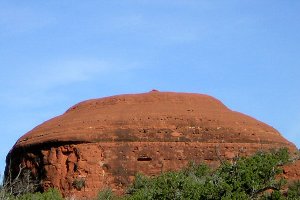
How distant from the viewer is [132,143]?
1606 inches

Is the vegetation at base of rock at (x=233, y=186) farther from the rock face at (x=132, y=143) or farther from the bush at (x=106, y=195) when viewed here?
the rock face at (x=132, y=143)

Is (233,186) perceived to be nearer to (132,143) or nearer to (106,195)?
(106,195)

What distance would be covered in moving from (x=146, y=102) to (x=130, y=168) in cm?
512

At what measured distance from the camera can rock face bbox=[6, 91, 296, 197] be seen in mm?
40188

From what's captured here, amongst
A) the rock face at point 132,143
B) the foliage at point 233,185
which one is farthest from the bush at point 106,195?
the foliage at point 233,185

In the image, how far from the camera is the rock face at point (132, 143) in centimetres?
4019

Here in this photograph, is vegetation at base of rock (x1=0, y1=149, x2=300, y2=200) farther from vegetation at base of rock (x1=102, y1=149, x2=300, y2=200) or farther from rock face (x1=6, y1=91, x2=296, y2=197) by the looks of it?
rock face (x1=6, y1=91, x2=296, y2=197)

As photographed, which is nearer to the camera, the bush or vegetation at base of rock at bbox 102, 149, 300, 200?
vegetation at base of rock at bbox 102, 149, 300, 200

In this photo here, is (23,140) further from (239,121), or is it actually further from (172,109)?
(239,121)

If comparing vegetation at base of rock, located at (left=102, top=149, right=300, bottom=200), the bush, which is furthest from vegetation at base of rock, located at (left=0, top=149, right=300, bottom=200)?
the bush

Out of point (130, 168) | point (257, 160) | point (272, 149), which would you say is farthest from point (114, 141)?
point (257, 160)

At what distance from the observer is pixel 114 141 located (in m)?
41.0

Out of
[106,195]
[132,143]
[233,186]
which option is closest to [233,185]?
[233,186]

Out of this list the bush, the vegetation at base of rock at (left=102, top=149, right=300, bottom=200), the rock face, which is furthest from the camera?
the rock face
